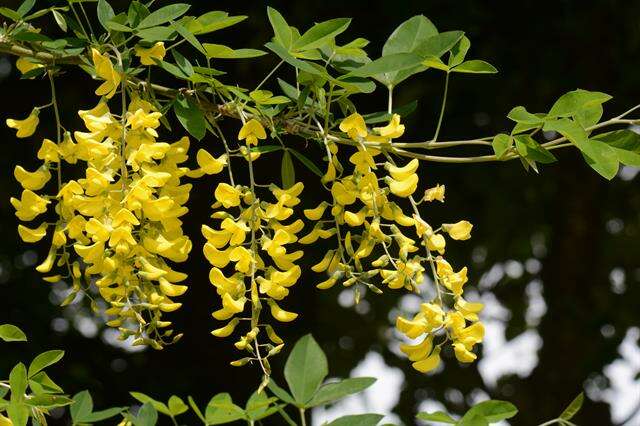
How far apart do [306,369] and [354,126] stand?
0.76 ft

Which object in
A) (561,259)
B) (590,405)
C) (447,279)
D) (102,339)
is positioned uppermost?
(447,279)

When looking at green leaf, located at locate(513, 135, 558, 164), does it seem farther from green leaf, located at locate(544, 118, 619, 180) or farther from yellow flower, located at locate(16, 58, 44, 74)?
yellow flower, located at locate(16, 58, 44, 74)

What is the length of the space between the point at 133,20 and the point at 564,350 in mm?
2323

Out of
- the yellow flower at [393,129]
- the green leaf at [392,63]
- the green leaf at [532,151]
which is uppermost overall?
the green leaf at [392,63]

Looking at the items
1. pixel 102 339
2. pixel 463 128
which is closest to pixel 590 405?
pixel 463 128

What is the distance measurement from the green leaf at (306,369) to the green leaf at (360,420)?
0.13 feet

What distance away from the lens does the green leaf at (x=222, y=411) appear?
3.16 ft

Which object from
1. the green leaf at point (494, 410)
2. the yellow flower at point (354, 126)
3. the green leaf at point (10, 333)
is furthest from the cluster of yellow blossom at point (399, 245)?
the green leaf at point (10, 333)

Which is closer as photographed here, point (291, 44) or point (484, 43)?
point (291, 44)

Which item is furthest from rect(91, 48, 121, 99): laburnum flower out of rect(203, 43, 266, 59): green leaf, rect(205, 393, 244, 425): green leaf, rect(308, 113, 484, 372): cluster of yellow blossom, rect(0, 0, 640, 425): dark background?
rect(0, 0, 640, 425): dark background

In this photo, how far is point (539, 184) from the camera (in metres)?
3.33

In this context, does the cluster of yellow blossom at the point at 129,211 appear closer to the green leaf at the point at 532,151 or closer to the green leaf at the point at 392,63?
the green leaf at the point at 392,63

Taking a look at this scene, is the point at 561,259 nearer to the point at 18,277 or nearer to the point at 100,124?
the point at 18,277

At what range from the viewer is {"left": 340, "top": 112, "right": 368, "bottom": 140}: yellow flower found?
963 mm
